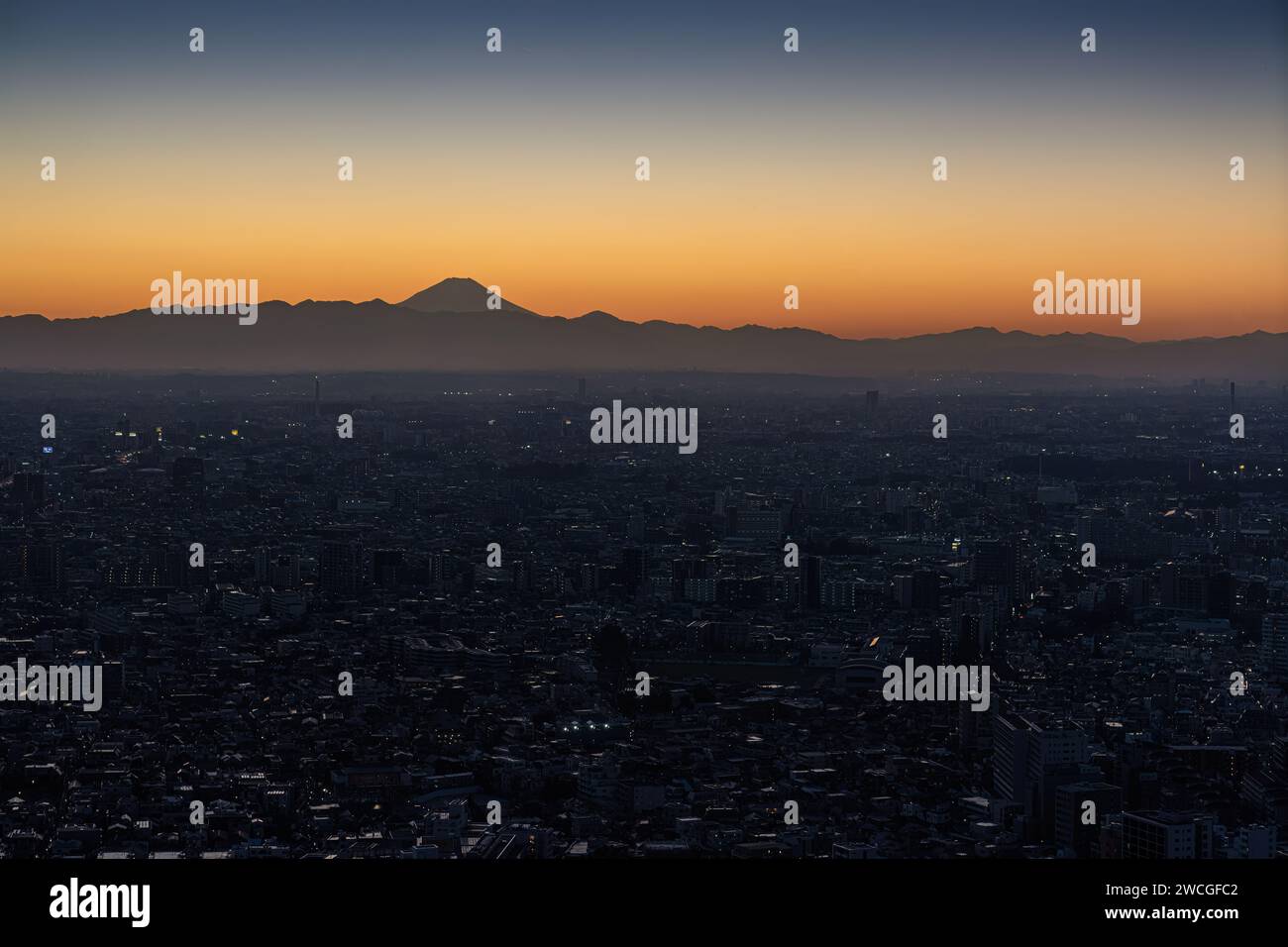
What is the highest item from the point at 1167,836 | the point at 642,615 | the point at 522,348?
the point at 522,348

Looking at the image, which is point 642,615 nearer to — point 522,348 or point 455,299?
point 455,299

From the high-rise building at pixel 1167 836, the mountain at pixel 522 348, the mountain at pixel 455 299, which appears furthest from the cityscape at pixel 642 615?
the mountain at pixel 455 299

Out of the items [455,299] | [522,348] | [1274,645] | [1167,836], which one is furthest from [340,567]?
[1167,836]

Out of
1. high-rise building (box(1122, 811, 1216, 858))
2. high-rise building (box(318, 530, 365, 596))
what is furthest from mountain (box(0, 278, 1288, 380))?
high-rise building (box(1122, 811, 1216, 858))

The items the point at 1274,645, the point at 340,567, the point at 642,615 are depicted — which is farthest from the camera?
the point at 340,567

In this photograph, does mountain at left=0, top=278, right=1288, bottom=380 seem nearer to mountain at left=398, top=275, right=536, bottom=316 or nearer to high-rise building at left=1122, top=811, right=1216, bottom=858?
mountain at left=398, top=275, right=536, bottom=316

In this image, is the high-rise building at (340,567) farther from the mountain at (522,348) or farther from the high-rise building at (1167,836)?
the high-rise building at (1167,836)
